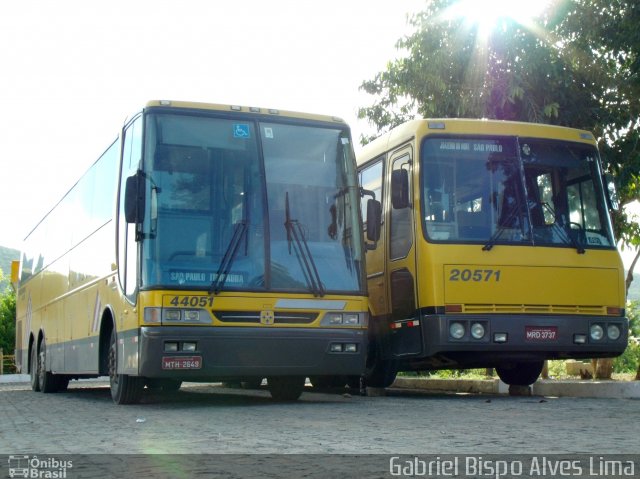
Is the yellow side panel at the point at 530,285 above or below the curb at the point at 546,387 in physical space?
above

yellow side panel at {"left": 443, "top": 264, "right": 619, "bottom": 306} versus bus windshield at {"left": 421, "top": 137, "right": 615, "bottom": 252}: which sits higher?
bus windshield at {"left": 421, "top": 137, "right": 615, "bottom": 252}

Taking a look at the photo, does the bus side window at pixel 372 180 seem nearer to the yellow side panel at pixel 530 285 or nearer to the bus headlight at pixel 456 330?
the yellow side panel at pixel 530 285

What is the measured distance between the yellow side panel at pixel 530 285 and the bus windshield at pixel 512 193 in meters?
0.35

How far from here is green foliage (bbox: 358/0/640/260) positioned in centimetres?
1891

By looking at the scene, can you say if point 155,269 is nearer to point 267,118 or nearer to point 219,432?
point 267,118

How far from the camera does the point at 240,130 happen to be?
41.5 ft

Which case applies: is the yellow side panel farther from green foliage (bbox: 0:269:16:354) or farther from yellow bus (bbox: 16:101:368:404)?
green foliage (bbox: 0:269:16:354)

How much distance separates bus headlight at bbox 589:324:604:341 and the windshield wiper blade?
4.75m

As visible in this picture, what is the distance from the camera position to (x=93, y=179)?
16.0m

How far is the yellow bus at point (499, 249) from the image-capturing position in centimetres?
1317

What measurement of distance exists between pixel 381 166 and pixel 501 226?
2.35 metres

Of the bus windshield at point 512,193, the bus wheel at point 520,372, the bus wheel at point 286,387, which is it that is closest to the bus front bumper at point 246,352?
the bus wheel at point 286,387

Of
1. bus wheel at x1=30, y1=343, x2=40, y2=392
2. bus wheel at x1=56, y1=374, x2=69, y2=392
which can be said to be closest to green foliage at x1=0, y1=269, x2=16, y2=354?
bus wheel at x1=30, y1=343, x2=40, y2=392

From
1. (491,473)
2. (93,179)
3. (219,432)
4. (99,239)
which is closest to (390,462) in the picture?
(491,473)
